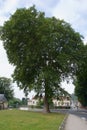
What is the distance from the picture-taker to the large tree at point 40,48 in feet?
197

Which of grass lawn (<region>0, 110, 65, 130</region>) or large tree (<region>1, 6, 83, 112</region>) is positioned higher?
large tree (<region>1, 6, 83, 112</region>)

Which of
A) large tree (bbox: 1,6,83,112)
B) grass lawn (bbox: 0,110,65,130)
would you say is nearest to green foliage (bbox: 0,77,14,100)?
large tree (bbox: 1,6,83,112)

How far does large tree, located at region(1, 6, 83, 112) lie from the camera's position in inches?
2361

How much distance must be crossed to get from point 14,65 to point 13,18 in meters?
7.93

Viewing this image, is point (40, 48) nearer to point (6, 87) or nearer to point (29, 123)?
point (29, 123)

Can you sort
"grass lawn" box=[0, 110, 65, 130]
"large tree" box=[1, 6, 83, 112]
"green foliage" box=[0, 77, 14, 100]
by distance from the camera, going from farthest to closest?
"green foliage" box=[0, 77, 14, 100] < "large tree" box=[1, 6, 83, 112] < "grass lawn" box=[0, 110, 65, 130]

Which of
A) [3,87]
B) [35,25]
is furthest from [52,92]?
[3,87]

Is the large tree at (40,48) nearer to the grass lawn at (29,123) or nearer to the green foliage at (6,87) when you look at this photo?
the grass lawn at (29,123)

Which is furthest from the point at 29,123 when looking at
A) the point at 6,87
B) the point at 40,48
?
the point at 6,87

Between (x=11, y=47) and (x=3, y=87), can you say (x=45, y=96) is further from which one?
(x=3, y=87)

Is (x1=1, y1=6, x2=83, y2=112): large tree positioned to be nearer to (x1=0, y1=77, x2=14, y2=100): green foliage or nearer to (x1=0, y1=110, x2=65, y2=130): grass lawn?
(x1=0, y1=110, x2=65, y2=130): grass lawn

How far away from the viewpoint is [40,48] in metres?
60.2

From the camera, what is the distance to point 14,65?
63375 millimetres

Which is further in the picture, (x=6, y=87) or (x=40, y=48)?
(x=6, y=87)
